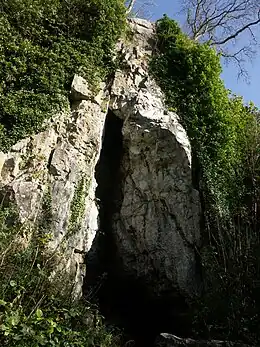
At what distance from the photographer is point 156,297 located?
27.6 feet

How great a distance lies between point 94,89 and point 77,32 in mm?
1517

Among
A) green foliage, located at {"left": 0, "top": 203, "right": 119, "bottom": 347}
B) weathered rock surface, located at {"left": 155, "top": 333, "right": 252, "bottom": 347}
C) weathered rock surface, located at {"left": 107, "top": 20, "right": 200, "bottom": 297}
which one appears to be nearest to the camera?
green foliage, located at {"left": 0, "top": 203, "right": 119, "bottom": 347}

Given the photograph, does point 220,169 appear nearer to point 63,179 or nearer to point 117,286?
point 117,286

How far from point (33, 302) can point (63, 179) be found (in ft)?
8.17

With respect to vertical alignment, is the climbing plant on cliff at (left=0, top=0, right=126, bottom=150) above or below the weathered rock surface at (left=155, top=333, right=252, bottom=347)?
above

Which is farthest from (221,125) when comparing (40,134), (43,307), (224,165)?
(43,307)

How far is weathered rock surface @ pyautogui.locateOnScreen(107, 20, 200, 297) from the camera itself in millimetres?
8094

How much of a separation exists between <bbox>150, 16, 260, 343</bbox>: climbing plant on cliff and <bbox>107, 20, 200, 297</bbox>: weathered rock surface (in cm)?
38

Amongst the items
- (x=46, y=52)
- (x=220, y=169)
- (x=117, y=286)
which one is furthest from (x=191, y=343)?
(x=46, y=52)

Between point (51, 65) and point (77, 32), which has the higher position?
point (77, 32)

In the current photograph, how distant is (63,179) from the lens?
24.3 ft

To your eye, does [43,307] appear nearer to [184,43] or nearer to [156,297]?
[156,297]

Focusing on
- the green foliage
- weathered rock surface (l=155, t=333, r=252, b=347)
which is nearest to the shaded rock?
the green foliage

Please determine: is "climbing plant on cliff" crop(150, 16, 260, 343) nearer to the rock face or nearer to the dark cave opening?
the rock face
